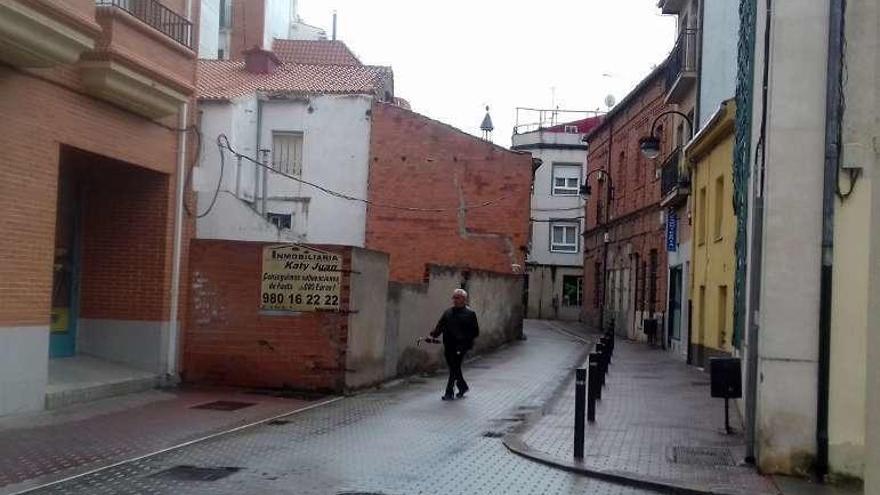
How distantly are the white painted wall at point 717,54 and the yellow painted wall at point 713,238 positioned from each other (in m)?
1.44

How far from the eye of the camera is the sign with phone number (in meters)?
15.1

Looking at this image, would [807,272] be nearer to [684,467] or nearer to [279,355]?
[684,467]

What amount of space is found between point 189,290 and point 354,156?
1314cm

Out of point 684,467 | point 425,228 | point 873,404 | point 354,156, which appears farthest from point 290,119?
point 873,404

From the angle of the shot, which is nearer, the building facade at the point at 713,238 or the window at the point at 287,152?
the building facade at the point at 713,238

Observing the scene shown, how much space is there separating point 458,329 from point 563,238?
42.1 m

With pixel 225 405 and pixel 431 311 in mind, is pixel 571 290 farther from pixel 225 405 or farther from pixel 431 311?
pixel 225 405

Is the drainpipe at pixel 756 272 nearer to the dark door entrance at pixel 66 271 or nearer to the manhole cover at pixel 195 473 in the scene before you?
the manhole cover at pixel 195 473

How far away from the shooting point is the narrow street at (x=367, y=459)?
849 centimetres

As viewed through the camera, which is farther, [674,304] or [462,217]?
[462,217]

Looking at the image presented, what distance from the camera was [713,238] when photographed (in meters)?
20.7

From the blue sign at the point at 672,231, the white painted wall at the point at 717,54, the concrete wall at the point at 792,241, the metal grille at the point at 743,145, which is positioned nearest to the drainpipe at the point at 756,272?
the concrete wall at the point at 792,241

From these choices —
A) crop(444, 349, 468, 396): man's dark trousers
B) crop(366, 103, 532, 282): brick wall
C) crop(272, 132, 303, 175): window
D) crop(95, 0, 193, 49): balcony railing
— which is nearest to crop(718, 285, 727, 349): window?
crop(444, 349, 468, 396): man's dark trousers

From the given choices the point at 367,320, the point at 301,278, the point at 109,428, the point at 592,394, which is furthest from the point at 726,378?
the point at 109,428
